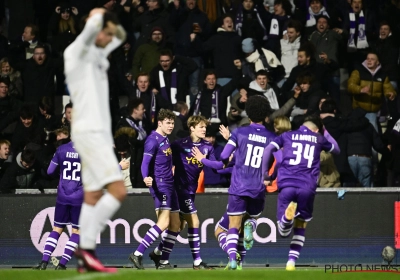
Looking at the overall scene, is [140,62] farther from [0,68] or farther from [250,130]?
[250,130]

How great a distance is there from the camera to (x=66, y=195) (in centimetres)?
1473

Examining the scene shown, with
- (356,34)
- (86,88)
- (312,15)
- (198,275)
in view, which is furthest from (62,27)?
(86,88)

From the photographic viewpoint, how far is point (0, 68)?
19.0 metres

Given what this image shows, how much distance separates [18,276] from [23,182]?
6872 millimetres

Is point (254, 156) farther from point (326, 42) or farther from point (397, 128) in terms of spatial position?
point (326, 42)

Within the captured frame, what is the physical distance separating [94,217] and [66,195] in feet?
21.3

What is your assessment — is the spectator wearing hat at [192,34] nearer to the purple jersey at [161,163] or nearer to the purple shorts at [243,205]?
the purple jersey at [161,163]

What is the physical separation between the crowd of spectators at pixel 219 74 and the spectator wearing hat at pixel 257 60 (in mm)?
25

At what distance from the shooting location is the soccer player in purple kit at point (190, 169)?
568 inches

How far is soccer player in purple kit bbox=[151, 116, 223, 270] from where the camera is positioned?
1444 cm

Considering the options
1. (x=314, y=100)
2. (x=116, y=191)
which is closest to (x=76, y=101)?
(x=116, y=191)

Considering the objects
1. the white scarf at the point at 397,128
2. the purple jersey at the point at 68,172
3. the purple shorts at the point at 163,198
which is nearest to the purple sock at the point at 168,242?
the purple shorts at the point at 163,198

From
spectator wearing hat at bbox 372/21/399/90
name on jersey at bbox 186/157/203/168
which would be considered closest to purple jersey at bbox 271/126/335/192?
name on jersey at bbox 186/157/203/168

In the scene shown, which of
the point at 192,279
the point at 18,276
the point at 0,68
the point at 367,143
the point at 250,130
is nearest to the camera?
the point at 192,279
